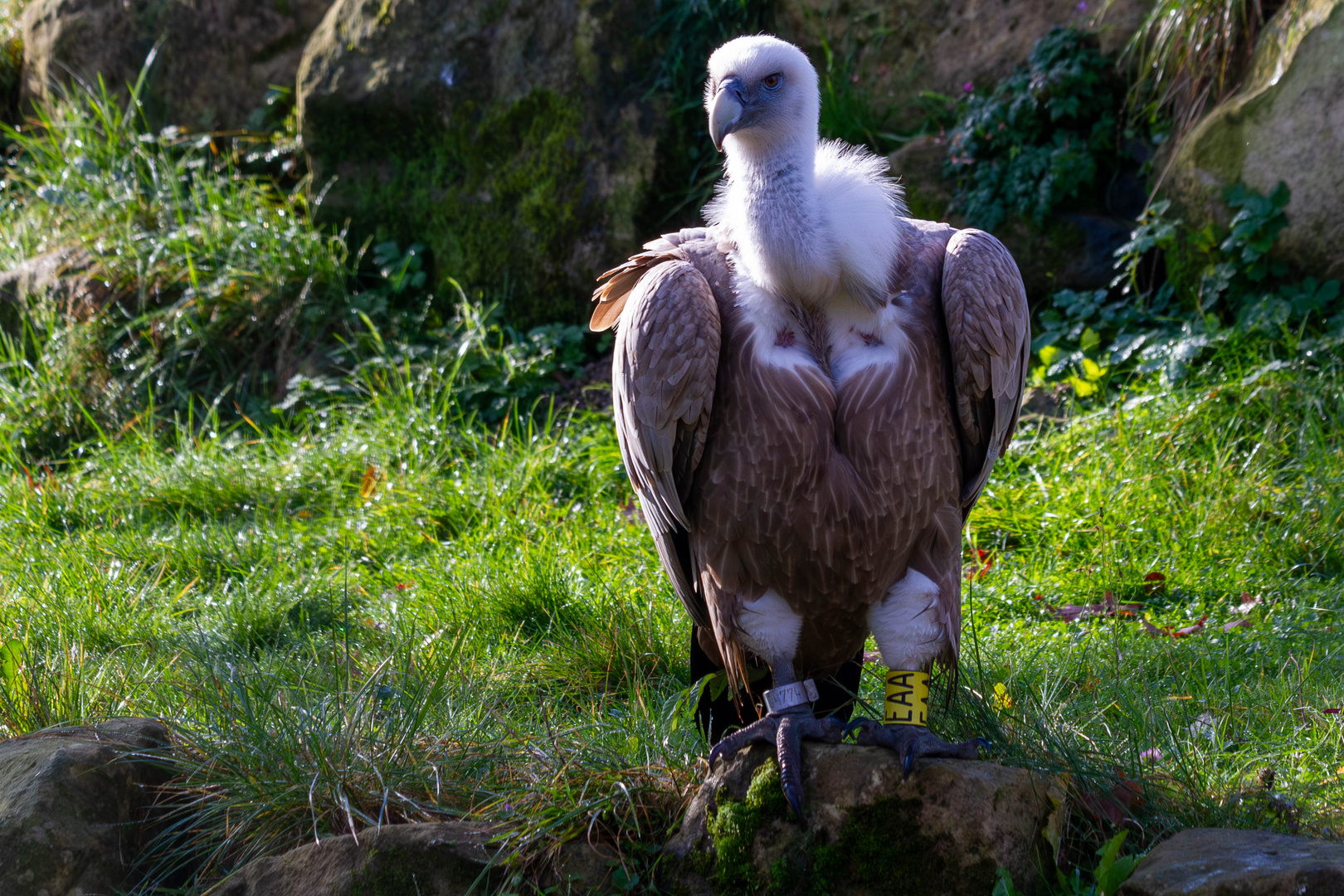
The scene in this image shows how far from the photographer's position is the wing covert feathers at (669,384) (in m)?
2.61

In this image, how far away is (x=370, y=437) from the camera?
562 cm

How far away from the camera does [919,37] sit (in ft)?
21.5

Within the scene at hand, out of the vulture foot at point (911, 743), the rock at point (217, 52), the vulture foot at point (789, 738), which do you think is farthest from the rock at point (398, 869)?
the rock at point (217, 52)

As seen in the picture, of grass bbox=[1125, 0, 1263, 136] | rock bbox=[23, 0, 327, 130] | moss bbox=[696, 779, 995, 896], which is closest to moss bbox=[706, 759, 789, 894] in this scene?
moss bbox=[696, 779, 995, 896]

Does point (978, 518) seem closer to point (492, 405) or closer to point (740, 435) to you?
point (740, 435)

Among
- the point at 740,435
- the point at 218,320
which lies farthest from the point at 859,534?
the point at 218,320

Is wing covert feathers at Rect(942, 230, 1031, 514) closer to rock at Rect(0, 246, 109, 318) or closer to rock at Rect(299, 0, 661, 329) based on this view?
rock at Rect(299, 0, 661, 329)

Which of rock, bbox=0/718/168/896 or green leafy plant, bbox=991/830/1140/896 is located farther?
rock, bbox=0/718/168/896

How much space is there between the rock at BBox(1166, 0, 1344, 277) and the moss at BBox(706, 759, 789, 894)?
13.1 ft

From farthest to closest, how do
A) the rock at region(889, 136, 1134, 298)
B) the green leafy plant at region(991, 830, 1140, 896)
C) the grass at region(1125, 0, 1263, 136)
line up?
1. the rock at region(889, 136, 1134, 298)
2. the grass at region(1125, 0, 1263, 136)
3. the green leafy plant at region(991, 830, 1140, 896)

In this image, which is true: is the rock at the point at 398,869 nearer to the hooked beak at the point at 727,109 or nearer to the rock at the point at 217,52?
the hooked beak at the point at 727,109

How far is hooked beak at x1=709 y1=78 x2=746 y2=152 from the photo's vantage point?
8.55 feet

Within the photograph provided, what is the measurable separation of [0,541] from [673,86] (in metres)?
4.35

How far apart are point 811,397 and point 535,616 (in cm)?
171
